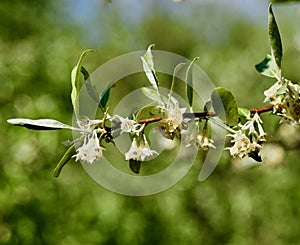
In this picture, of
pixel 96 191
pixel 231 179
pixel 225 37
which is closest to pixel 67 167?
pixel 96 191

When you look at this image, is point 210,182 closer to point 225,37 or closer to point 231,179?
point 231,179

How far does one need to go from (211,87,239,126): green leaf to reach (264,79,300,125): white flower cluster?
4 centimetres

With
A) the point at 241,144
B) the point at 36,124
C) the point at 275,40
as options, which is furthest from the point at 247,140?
the point at 36,124

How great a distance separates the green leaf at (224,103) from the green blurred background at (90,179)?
124 centimetres

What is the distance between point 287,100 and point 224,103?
64mm

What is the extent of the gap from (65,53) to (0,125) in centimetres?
69

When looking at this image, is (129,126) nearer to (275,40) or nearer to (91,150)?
(91,150)

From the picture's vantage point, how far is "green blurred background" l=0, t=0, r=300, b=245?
281cm

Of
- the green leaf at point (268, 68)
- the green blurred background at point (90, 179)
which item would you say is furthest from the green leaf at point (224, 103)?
the green blurred background at point (90, 179)

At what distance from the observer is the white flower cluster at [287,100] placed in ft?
1.81

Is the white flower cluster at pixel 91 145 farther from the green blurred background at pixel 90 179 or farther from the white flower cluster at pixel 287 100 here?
the green blurred background at pixel 90 179

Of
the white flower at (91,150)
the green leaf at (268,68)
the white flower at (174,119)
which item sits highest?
the green leaf at (268,68)

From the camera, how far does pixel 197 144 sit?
61 centimetres

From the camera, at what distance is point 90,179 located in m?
3.15
